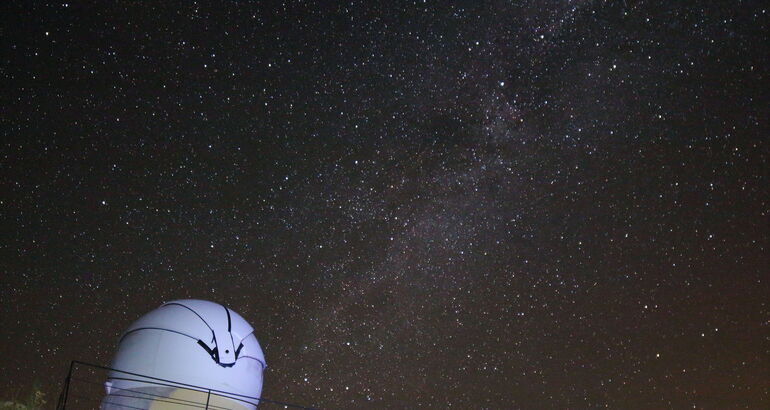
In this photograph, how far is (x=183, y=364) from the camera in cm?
763

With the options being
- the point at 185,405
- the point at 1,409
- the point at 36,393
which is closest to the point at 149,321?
the point at 185,405

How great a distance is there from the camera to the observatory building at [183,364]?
24.7 feet

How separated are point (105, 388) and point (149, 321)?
0.89 m

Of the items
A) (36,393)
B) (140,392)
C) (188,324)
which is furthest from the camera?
(36,393)

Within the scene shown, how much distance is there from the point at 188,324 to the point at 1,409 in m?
6.85

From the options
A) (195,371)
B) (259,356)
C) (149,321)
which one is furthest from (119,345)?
A: (259,356)

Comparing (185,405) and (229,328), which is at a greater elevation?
(229,328)

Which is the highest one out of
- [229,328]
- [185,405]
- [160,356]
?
[229,328]

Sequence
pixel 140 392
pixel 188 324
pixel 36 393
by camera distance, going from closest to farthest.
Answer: pixel 140 392 → pixel 188 324 → pixel 36 393

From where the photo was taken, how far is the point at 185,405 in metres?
7.62

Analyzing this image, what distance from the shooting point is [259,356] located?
851 cm

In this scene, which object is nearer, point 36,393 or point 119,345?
point 119,345

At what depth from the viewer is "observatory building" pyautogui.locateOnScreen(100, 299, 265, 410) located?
754cm

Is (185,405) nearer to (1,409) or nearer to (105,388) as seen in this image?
(105,388)
